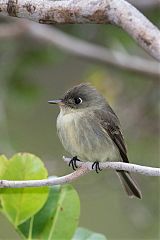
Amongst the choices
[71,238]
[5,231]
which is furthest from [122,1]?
[5,231]

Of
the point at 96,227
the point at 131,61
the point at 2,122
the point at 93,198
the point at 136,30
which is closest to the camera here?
the point at 136,30

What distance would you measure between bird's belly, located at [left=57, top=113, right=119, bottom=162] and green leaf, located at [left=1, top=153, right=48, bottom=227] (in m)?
0.55

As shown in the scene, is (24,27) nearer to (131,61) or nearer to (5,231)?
(131,61)

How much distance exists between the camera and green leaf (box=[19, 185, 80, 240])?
260 cm

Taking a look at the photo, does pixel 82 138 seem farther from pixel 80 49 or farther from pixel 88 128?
pixel 80 49

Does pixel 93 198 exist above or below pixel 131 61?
below

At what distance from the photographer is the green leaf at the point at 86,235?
2.62 metres

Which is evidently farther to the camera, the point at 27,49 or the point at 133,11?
the point at 27,49

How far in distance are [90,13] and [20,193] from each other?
74 cm

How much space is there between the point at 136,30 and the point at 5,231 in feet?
9.61

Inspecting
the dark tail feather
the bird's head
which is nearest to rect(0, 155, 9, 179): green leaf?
the bird's head

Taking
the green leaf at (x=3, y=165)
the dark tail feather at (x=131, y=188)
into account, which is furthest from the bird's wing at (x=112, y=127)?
the green leaf at (x=3, y=165)

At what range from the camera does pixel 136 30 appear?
2.39m

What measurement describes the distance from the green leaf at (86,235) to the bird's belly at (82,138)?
0.51 m
